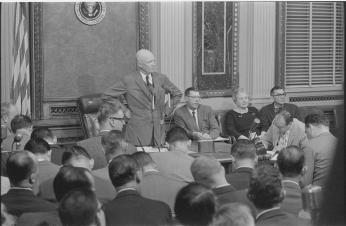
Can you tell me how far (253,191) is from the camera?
8.71 feet

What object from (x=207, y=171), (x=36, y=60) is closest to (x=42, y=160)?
(x=207, y=171)

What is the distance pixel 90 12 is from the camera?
7.08 meters

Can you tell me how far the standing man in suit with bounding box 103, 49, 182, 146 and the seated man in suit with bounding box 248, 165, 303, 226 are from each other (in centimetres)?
348

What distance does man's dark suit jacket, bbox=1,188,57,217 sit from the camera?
9.66ft

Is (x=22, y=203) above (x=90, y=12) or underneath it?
underneath

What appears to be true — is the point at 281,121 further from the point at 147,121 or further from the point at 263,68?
the point at 263,68

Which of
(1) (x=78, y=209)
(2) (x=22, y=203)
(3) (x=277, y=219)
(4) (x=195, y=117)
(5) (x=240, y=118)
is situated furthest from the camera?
(5) (x=240, y=118)

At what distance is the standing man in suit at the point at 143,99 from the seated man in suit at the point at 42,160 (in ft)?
7.31

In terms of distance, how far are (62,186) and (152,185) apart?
760mm

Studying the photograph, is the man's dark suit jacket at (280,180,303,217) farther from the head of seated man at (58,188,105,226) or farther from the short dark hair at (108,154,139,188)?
the head of seated man at (58,188,105,226)

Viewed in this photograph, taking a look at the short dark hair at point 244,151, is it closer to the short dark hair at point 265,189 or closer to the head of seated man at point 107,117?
the short dark hair at point 265,189

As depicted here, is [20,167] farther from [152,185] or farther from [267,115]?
[267,115]

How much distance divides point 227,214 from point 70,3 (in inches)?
210

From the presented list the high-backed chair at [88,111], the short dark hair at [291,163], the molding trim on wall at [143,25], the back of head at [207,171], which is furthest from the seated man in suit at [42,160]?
the molding trim on wall at [143,25]
